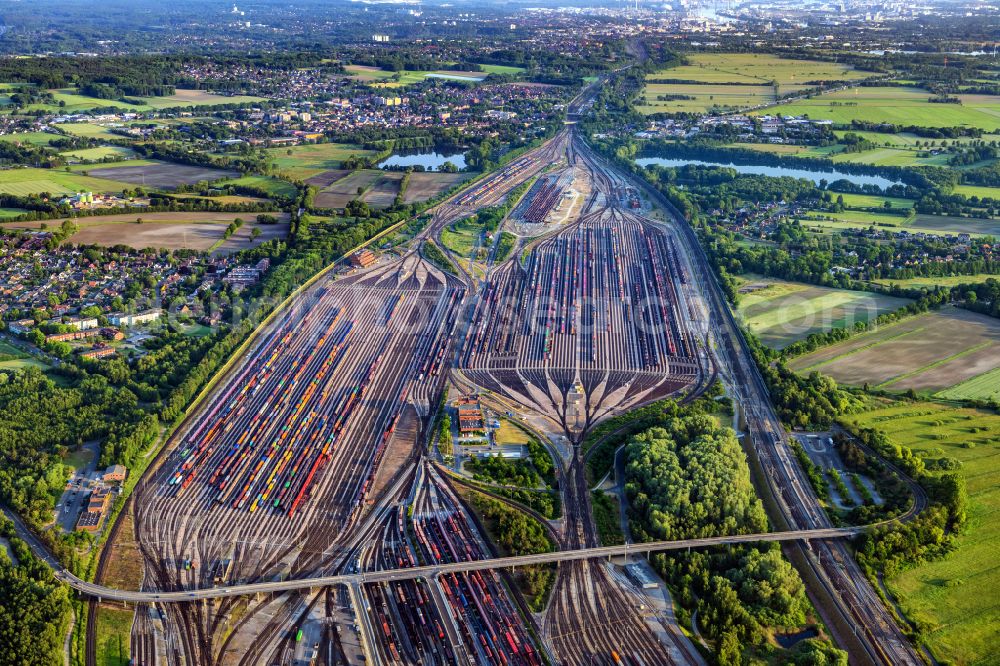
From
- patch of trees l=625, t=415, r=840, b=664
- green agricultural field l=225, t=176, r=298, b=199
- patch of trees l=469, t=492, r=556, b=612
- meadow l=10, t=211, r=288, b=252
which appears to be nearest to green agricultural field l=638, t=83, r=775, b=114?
green agricultural field l=225, t=176, r=298, b=199

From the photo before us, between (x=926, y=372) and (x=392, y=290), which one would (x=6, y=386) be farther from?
(x=926, y=372)

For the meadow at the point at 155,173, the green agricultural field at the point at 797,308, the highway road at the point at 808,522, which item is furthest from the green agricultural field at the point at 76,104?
the highway road at the point at 808,522

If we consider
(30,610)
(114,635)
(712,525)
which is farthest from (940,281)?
(30,610)

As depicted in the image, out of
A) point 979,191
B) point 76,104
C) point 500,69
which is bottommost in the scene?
point 76,104

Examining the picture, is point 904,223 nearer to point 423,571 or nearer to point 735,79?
point 423,571

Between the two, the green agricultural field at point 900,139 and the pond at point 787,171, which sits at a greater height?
the green agricultural field at point 900,139

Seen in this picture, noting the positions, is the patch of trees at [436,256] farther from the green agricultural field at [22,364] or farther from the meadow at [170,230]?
the green agricultural field at [22,364]

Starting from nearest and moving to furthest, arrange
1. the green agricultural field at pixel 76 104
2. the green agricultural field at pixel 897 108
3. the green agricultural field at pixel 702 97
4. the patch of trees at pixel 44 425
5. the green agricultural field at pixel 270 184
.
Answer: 1. the patch of trees at pixel 44 425
2. the green agricultural field at pixel 270 184
3. the green agricultural field at pixel 897 108
4. the green agricultural field at pixel 76 104
5. the green agricultural field at pixel 702 97
